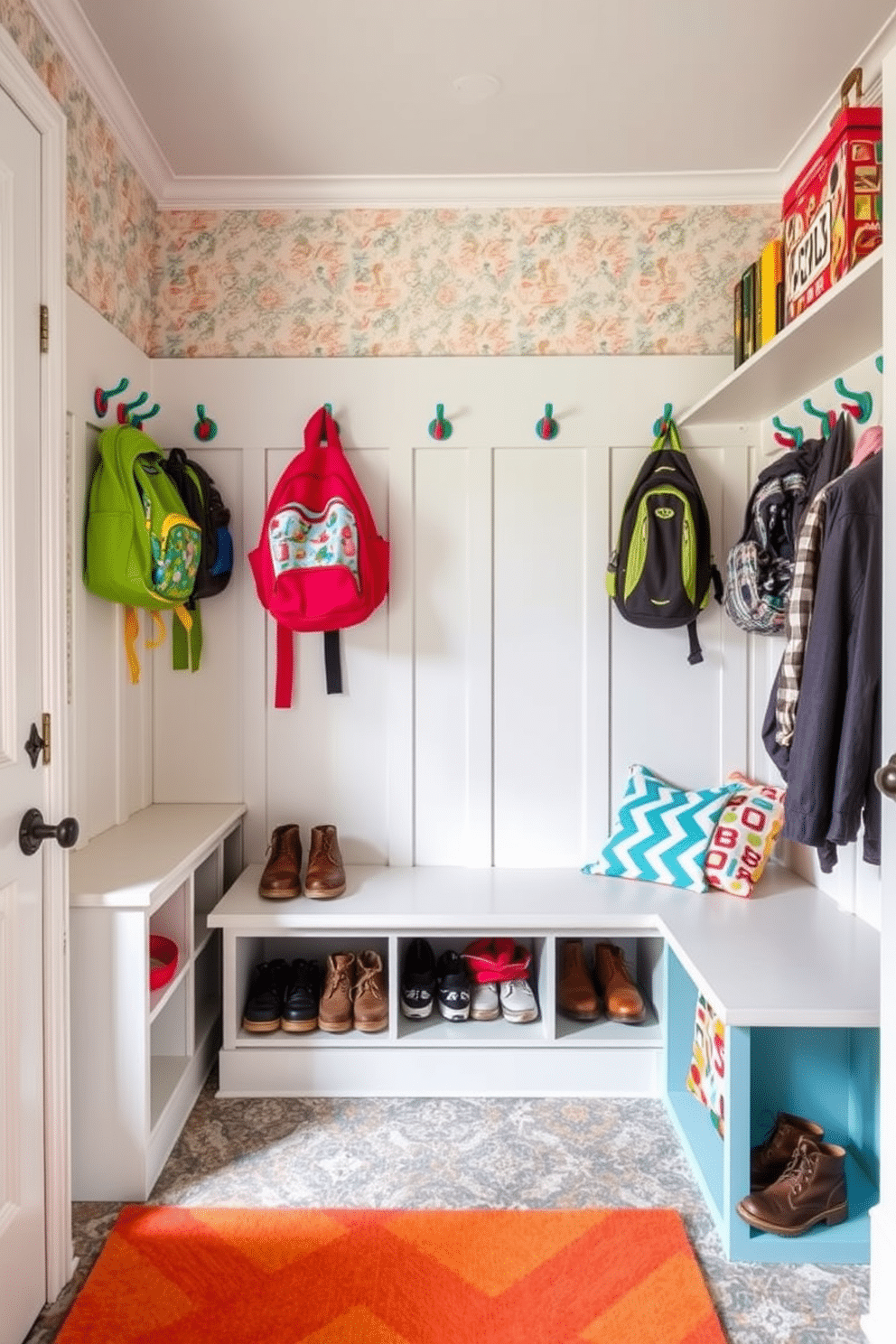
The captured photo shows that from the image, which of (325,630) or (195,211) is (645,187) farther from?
(325,630)

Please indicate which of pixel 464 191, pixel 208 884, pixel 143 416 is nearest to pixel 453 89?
pixel 464 191

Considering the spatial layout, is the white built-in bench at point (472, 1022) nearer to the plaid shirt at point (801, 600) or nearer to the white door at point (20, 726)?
the white door at point (20, 726)

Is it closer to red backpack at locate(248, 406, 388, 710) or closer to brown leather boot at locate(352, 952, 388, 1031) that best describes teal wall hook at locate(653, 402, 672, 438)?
red backpack at locate(248, 406, 388, 710)

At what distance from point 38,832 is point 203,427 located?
1.52 meters

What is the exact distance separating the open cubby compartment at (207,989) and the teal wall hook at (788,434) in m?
2.10

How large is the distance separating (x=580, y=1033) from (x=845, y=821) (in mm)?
1038

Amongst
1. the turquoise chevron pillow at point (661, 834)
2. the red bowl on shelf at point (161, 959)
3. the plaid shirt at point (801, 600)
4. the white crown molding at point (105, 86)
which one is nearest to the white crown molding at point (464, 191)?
the white crown molding at point (105, 86)

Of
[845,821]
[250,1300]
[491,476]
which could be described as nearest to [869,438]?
[845,821]

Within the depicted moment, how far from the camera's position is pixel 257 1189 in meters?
1.90

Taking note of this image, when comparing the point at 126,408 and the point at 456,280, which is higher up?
the point at 456,280

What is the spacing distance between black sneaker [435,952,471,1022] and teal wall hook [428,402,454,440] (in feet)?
5.07

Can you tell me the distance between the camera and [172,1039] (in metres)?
2.26

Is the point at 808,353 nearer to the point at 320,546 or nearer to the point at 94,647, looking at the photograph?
the point at 320,546

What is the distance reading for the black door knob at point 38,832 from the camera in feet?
4.98
